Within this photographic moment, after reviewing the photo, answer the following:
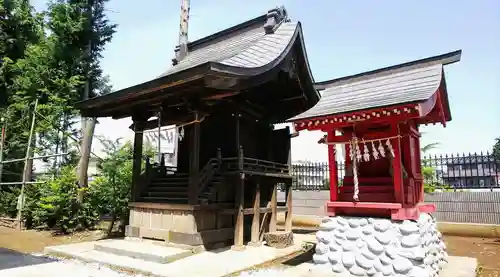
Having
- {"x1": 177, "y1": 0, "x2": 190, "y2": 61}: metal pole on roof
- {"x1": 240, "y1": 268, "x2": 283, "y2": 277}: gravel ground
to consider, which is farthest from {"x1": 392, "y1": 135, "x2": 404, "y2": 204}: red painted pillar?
{"x1": 177, "y1": 0, "x2": 190, "y2": 61}: metal pole on roof

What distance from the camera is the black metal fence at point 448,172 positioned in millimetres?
12216

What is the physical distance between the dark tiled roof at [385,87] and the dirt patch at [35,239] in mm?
8531

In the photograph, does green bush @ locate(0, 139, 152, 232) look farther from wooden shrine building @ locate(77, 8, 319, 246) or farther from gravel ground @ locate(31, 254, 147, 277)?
gravel ground @ locate(31, 254, 147, 277)

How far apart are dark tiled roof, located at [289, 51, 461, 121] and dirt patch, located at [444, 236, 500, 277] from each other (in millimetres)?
3874

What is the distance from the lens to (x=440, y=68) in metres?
6.95

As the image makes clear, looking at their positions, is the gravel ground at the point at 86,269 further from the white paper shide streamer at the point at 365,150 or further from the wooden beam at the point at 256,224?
the white paper shide streamer at the point at 365,150

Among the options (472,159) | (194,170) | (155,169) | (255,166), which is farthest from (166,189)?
(472,159)

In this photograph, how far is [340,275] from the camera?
6527 millimetres

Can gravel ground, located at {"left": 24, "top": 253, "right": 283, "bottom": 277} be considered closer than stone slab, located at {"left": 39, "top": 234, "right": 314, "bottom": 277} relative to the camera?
Yes

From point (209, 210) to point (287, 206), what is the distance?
3.54 m

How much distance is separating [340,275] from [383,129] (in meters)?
3.13

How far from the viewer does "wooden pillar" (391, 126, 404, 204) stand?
6.44 metres

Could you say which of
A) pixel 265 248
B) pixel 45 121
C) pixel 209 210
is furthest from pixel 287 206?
pixel 45 121

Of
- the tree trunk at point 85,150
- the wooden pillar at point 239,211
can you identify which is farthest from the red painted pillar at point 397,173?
the tree trunk at point 85,150
